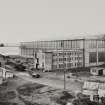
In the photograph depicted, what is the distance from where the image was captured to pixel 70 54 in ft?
114

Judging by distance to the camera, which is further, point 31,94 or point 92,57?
point 92,57

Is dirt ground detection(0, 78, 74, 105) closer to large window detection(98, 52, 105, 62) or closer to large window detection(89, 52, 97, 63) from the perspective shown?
large window detection(89, 52, 97, 63)

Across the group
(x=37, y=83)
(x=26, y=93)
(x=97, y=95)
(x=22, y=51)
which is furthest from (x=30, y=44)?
(x=97, y=95)

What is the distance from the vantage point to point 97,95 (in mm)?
16844

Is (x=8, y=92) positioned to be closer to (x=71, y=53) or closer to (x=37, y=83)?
(x=37, y=83)

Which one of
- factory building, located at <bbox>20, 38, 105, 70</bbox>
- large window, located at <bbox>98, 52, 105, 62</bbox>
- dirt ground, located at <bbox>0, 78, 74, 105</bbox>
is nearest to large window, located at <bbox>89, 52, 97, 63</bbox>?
factory building, located at <bbox>20, 38, 105, 70</bbox>

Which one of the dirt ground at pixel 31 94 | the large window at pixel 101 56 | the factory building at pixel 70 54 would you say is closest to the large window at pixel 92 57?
the factory building at pixel 70 54

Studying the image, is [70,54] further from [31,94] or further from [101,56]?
[31,94]

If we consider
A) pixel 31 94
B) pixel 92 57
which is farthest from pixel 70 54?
pixel 31 94

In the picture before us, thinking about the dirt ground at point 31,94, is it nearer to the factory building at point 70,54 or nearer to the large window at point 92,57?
the factory building at point 70,54

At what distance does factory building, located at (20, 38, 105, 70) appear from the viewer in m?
33.2

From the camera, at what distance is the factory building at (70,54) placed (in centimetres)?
3325

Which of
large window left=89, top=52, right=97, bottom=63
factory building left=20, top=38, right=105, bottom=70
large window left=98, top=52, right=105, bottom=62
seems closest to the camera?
factory building left=20, top=38, right=105, bottom=70

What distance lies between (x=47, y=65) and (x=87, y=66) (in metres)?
10.0
